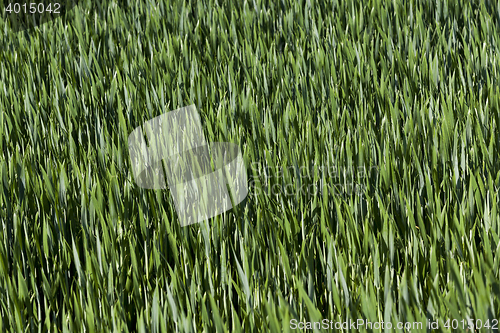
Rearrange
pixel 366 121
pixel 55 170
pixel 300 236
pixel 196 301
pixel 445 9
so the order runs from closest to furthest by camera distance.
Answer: pixel 196 301 < pixel 300 236 < pixel 55 170 < pixel 366 121 < pixel 445 9

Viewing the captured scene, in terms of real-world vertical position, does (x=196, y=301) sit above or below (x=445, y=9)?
below

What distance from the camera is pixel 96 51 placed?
94.5 inches

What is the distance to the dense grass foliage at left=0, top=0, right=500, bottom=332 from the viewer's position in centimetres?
96

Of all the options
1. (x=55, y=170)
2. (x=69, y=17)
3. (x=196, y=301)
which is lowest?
(x=196, y=301)

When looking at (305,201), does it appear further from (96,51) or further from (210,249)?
(96,51)

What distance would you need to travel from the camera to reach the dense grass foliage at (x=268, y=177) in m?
0.96

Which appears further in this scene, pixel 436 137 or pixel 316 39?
pixel 316 39

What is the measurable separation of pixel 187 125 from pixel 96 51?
3.13ft

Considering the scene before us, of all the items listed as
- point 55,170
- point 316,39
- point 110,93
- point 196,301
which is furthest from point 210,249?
point 316,39

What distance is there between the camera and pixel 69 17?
2.90m

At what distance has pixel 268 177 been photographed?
1.34 m

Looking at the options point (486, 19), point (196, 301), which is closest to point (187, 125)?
point (196, 301)

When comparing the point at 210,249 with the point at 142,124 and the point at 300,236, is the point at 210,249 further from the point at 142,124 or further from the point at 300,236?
the point at 142,124

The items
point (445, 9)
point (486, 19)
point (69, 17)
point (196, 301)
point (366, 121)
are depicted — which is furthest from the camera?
point (69, 17)
